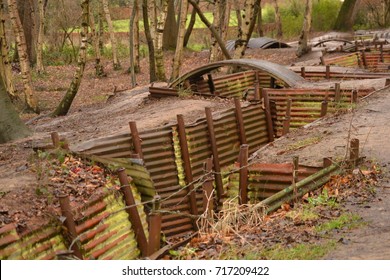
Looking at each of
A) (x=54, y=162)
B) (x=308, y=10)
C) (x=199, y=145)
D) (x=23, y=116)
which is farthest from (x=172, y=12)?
(x=54, y=162)

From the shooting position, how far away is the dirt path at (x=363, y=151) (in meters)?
6.23

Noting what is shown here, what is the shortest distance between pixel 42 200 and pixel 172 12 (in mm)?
29075

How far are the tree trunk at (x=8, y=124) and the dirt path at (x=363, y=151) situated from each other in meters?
5.77

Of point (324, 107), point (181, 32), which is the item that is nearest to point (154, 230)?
point (324, 107)

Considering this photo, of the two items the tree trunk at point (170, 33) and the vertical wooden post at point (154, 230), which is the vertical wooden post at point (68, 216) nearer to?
the vertical wooden post at point (154, 230)

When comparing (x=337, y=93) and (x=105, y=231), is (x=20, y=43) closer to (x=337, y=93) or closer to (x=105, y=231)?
(x=337, y=93)

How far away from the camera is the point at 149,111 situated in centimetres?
1528

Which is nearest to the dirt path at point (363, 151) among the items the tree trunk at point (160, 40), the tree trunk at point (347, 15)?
the tree trunk at point (160, 40)

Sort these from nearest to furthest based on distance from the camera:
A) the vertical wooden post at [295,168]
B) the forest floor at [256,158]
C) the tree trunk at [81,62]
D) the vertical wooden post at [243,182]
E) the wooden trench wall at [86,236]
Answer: the wooden trench wall at [86,236] < the forest floor at [256,158] < the vertical wooden post at [295,168] < the vertical wooden post at [243,182] < the tree trunk at [81,62]

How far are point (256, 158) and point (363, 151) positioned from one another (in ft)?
6.01

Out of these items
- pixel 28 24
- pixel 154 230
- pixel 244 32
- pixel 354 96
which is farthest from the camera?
pixel 28 24

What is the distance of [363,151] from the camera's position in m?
9.86

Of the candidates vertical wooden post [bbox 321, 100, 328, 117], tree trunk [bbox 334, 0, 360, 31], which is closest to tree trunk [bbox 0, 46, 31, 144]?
vertical wooden post [bbox 321, 100, 328, 117]

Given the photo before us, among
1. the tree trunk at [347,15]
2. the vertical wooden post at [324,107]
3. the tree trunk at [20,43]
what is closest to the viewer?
the vertical wooden post at [324,107]
